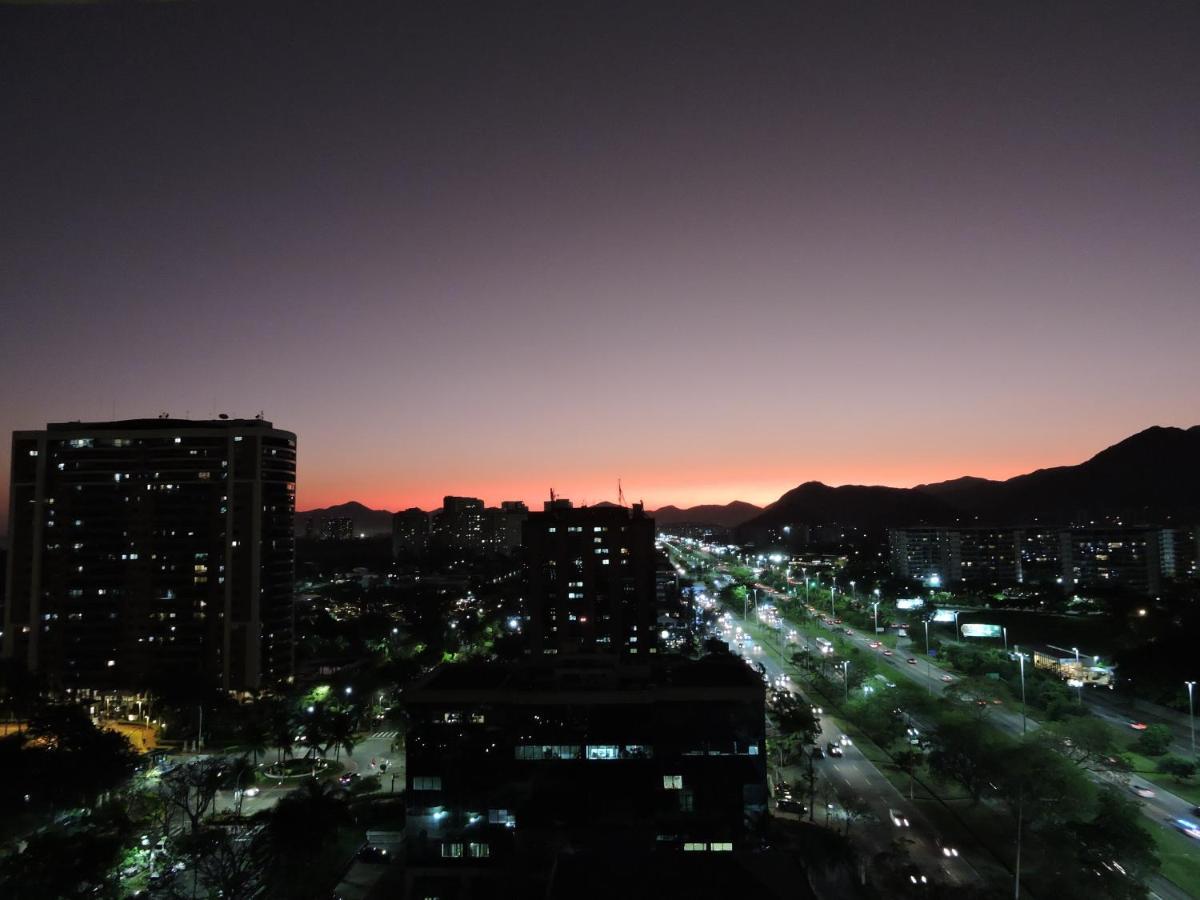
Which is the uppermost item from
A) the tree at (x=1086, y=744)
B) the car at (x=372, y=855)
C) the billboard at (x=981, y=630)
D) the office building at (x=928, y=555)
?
the office building at (x=928, y=555)

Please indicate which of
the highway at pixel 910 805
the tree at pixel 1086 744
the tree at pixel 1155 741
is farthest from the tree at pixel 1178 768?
the tree at pixel 1086 744

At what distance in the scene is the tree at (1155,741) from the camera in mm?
21219

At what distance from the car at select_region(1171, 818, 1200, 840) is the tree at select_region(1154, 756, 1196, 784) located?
2694 mm

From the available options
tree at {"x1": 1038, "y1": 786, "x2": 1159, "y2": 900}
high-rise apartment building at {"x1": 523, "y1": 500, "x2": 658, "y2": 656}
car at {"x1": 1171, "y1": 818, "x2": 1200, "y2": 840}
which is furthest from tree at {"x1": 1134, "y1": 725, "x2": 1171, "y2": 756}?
high-rise apartment building at {"x1": 523, "y1": 500, "x2": 658, "y2": 656}

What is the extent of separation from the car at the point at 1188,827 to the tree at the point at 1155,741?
4.61 m

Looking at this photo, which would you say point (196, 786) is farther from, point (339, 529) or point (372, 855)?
point (339, 529)

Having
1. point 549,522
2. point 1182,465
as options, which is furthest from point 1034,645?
point 1182,465

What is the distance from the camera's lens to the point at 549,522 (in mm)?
33719

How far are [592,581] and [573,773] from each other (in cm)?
1660

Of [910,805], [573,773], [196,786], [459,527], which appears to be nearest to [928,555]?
[910,805]

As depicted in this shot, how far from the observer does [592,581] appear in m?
33.1

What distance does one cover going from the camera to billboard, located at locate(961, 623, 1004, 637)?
42.1m

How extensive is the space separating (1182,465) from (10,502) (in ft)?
562

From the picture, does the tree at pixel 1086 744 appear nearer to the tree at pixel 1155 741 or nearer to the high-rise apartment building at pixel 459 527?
the tree at pixel 1155 741
